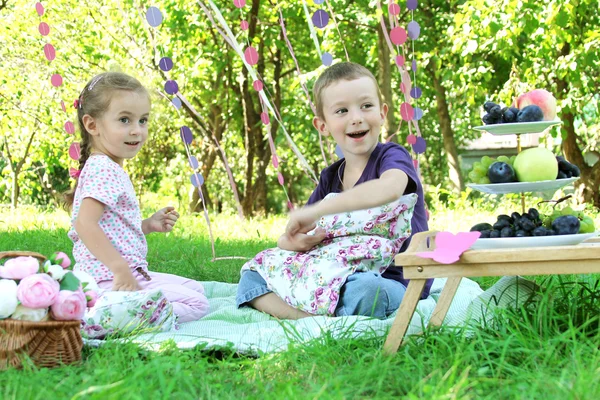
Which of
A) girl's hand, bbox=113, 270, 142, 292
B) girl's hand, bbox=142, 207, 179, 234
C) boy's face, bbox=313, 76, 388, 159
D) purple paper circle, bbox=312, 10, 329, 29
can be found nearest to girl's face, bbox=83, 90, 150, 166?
girl's hand, bbox=142, 207, 179, 234

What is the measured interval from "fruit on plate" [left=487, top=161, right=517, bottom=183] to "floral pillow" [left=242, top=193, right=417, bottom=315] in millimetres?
675

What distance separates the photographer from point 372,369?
1909mm

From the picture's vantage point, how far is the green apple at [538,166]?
2.07 m

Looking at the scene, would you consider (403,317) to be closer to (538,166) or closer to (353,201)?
(353,201)

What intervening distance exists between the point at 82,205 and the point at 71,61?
8.81 metres

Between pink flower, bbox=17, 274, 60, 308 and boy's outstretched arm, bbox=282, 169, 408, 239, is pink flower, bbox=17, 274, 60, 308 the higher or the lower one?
the lower one

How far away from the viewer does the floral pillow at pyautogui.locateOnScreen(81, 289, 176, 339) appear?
2.54 m

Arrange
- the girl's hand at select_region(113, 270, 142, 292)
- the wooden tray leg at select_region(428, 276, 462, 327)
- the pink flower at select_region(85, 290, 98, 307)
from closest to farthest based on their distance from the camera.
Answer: the pink flower at select_region(85, 290, 98, 307) → the wooden tray leg at select_region(428, 276, 462, 327) → the girl's hand at select_region(113, 270, 142, 292)

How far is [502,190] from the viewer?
2.17m

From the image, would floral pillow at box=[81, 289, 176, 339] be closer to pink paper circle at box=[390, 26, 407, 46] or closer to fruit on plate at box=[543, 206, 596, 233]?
fruit on plate at box=[543, 206, 596, 233]

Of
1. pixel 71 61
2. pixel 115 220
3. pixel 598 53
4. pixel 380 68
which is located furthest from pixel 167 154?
pixel 115 220

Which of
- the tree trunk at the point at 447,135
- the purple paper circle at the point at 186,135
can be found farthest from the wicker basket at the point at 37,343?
the tree trunk at the point at 447,135

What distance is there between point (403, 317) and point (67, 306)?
38.2 inches

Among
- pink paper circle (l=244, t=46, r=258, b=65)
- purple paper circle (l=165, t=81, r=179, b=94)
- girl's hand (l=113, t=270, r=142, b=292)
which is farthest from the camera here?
pink paper circle (l=244, t=46, r=258, b=65)
